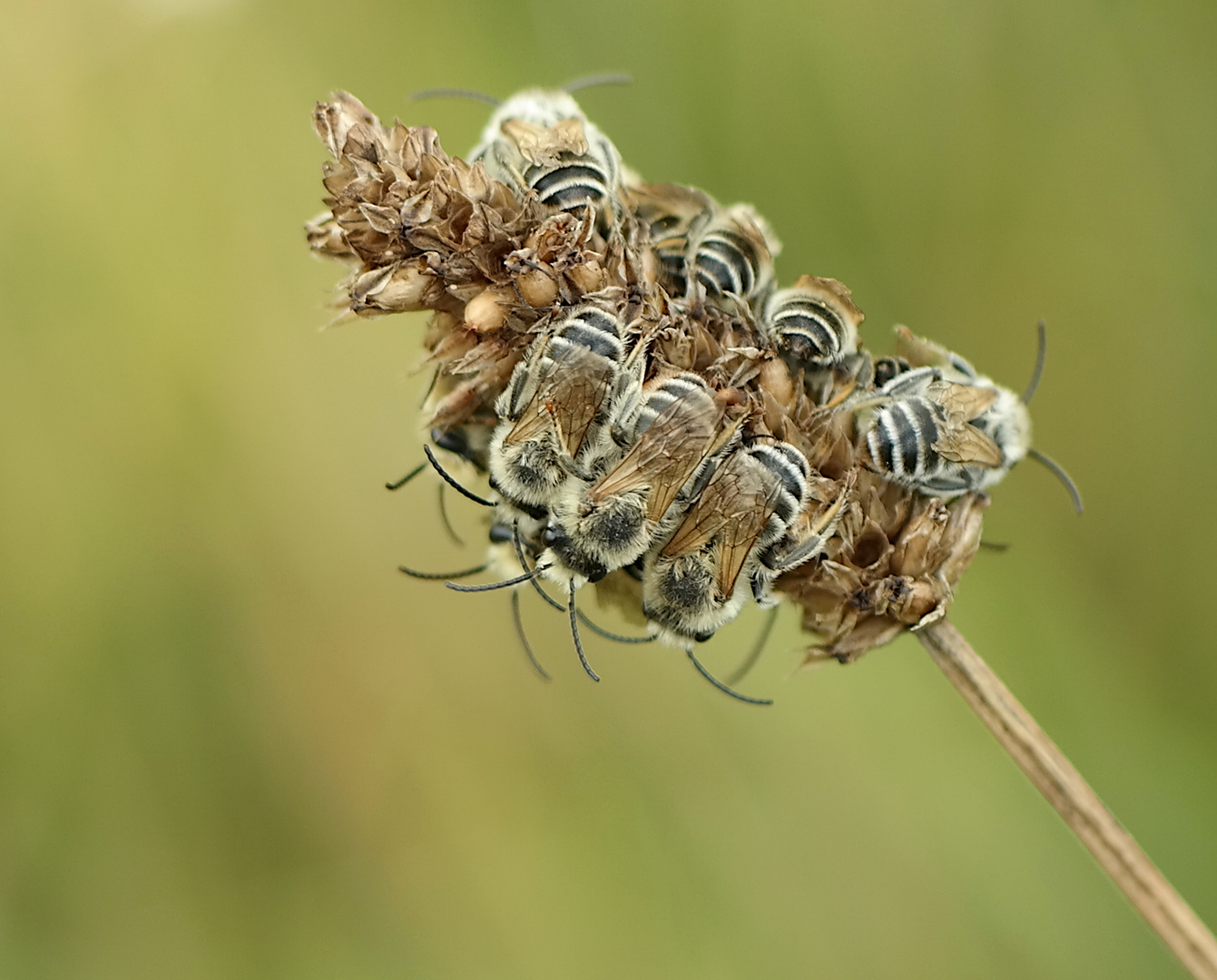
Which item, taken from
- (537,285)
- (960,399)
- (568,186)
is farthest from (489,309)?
(960,399)

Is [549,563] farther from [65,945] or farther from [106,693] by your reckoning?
[65,945]

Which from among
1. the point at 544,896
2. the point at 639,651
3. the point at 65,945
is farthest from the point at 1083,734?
the point at 65,945

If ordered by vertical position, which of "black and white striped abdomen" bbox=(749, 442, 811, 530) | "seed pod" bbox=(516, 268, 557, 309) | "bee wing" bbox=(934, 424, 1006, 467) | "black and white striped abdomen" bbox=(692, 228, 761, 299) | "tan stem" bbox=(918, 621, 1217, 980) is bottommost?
"tan stem" bbox=(918, 621, 1217, 980)

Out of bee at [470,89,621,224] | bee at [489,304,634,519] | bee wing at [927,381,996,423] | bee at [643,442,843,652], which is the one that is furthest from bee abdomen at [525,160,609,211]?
bee wing at [927,381,996,423]

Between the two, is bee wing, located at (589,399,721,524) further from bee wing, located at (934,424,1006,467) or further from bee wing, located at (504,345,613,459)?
bee wing, located at (934,424,1006,467)

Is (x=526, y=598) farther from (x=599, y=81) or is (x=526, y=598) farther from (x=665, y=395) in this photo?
(x=665, y=395)

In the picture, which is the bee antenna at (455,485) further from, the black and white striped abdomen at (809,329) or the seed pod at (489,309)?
the black and white striped abdomen at (809,329)
